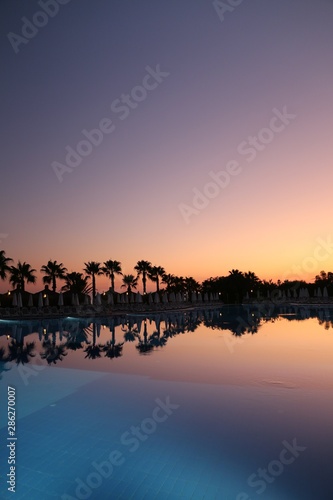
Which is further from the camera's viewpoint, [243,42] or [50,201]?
[50,201]

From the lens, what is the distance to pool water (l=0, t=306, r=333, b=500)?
16.0ft

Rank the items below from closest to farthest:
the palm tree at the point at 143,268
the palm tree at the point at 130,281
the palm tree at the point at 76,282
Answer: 1. the palm tree at the point at 76,282
2. the palm tree at the point at 143,268
3. the palm tree at the point at 130,281

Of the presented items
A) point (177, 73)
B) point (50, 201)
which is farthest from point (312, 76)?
point (50, 201)

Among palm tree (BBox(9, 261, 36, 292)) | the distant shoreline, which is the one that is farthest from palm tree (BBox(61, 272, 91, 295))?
the distant shoreline

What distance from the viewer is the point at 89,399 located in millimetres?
8617

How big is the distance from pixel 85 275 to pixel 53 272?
6.91m

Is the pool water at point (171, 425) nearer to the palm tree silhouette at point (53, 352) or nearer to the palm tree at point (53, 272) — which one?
the palm tree silhouette at point (53, 352)

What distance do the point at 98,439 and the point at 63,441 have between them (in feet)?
2.06

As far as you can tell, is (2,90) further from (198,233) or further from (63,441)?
(198,233)

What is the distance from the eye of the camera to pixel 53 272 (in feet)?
160

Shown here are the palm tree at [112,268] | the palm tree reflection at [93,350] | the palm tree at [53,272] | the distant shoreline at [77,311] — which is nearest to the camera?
the palm tree reflection at [93,350]

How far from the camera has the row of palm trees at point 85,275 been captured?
45.0m

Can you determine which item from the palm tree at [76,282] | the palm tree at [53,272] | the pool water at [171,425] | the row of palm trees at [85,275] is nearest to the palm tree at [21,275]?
the row of palm trees at [85,275]

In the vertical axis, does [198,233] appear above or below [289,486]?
above
